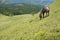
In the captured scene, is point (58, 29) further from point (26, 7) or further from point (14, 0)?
point (14, 0)

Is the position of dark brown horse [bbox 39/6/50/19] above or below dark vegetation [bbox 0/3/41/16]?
above

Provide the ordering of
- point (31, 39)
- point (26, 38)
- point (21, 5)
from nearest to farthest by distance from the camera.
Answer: point (31, 39), point (26, 38), point (21, 5)

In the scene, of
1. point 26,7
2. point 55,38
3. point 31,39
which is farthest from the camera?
point 26,7

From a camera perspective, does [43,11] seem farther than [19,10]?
No

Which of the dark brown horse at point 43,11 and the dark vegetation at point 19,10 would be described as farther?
the dark vegetation at point 19,10

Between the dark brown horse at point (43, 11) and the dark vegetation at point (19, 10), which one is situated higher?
the dark brown horse at point (43, 11)

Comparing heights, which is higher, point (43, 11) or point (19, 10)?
point (43, 11)

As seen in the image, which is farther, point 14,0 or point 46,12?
point 14,0

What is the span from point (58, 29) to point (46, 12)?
49.7 ft

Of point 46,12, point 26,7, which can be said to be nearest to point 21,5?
point 26,7

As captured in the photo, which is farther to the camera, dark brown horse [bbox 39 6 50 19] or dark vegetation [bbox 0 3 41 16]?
dark vegetation [bbox 0 3 41 16]

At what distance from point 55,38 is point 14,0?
152m

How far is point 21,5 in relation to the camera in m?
147

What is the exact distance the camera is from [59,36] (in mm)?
18672
